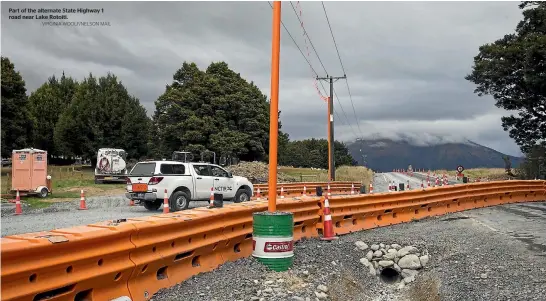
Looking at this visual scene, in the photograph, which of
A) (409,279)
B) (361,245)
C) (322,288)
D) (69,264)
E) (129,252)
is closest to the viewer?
(69,264)

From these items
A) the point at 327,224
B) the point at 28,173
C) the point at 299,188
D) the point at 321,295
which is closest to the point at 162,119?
the point at 299,188

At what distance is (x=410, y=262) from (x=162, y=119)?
46365 millimetres

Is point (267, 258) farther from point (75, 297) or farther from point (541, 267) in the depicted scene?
point (541, 267)

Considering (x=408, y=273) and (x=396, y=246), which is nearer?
(x=408, y=273)

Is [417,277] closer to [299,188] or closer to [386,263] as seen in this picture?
[386,263]

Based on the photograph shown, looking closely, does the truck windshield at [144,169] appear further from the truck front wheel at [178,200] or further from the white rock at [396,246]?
the white rock at [396,246]

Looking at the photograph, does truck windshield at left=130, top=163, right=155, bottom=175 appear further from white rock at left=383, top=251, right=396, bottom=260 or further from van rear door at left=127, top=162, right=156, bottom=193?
white rock at left=383, top=251, right=396, bottom=260

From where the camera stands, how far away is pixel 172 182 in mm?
16875

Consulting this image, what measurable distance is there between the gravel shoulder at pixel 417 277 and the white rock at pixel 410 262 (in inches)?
11.5

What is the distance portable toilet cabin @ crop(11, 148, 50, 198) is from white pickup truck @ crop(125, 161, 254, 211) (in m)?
8.79

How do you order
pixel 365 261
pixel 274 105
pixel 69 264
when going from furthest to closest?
pixel 365 261
pixel 274 105
pixel 69 264

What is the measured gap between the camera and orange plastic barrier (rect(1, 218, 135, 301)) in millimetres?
4270

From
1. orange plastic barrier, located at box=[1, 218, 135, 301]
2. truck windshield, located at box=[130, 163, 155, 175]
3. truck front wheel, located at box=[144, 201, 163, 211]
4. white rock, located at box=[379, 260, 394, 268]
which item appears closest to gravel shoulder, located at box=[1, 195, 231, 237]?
truck front wheel, located at box=[144, 201, 163, 211]

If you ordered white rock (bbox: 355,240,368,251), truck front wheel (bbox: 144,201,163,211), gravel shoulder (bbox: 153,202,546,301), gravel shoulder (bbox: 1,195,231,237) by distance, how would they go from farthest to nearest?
truck front wheel (bbox: 144,201,163,211) < gravel shoulder (bbox: 1,195,231,237) < white rock (bbox: 355,240,368,251) < gravel shoulder (bbox: 153,202,546,301)
